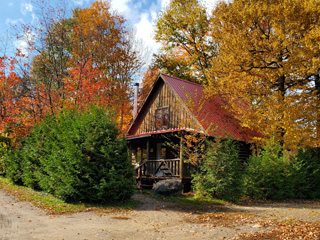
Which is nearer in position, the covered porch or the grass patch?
the grass patch

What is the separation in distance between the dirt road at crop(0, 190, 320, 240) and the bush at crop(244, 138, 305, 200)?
118 inches

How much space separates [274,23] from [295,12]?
1.12m

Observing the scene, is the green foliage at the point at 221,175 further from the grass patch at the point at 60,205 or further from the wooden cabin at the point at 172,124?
the grass patch at the point at 60,205

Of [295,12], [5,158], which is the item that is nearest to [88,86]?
[5,158]

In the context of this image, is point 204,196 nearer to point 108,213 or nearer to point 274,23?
point 108,213

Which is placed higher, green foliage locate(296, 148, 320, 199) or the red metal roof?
the red metal roof

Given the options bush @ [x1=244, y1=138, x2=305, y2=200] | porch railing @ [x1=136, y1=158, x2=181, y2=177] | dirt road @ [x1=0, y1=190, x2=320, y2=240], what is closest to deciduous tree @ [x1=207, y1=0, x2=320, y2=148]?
bush @ [x1=244, y1=138, x2=305, y2=200]

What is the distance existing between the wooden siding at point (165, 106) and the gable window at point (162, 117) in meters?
0.22

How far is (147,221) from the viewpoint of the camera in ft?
31.1

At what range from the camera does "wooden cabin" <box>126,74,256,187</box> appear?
57.3ft

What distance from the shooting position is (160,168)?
1897 centimetres

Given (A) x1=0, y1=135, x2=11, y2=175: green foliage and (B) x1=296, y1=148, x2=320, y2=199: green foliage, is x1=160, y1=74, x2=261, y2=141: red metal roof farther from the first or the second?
(A) x1=0, y1=135, x2=11, y2=175: green foliage

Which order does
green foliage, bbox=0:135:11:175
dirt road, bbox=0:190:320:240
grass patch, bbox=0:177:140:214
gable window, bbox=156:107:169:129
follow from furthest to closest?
gable window, bbox=156:107:169:129 < green foliage, bbox=0:135:11:175 < grass patch, bbox=0:177:140:214 < dirt road, bbox=0:190:320:240

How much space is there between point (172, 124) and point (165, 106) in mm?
1579
